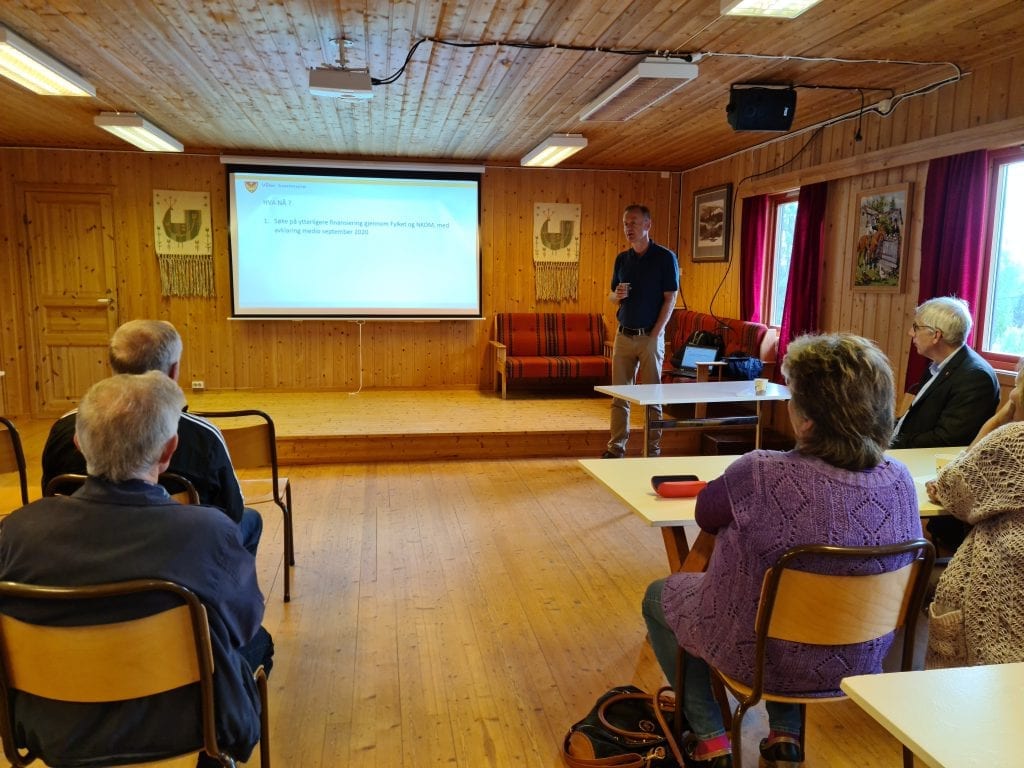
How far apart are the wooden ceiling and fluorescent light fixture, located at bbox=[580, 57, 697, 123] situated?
0.09 meters

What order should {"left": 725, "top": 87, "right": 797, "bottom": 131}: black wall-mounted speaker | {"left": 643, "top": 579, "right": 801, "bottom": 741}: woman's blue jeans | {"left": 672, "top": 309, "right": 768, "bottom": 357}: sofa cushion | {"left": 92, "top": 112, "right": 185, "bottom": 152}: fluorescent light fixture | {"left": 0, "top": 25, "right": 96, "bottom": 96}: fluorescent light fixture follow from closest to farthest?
1. {"left": 643, "top": 579, "right": 801, "bottom": 741}: woman's blue jeans
2. {"left": 0, "top": 25, "right": 96, "bottom": 96}: fluorescent light fixture
3. {"left": 725, "top": 87, "right": 797, "bottom": 131}: black wall-mounted speaker
4. {"left": 92, "top": 112, "right": 185, "bottom": 152}: fluorescent light fixture
5. {"left": 672, "top": 309, "right": 768, "bottom": 357}: sofa cushion

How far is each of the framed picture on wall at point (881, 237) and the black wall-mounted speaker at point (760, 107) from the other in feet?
3.17

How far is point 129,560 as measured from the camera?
1.30m

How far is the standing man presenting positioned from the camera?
4938mm

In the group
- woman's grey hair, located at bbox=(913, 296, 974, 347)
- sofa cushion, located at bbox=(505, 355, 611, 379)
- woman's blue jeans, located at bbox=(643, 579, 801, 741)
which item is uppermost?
woman's grey hair, located at bbox=(913, 296, 974, 347)

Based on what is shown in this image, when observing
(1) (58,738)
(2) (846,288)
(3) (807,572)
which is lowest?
(1) (58,738)

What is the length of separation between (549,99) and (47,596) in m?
4.45

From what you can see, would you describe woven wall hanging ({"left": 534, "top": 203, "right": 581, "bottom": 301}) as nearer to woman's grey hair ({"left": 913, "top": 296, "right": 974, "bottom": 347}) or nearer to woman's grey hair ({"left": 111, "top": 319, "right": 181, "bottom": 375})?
woman's grey hair ({"left": 913, "top": 296, "right": 974, "bottom": 347})

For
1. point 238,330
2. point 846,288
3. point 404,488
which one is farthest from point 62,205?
point 846,288

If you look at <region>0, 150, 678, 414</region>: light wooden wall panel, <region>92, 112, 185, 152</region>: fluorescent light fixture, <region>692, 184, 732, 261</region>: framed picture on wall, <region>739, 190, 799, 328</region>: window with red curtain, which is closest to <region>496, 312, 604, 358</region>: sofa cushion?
<region>0, 150, 678, 414</region>: light wooden wall panel

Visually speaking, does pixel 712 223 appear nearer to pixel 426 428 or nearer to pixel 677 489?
pixel 426 428

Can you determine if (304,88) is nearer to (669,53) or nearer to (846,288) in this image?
(669,53)

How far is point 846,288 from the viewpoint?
5.34 meters

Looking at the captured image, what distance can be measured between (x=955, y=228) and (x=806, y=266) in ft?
4.64
